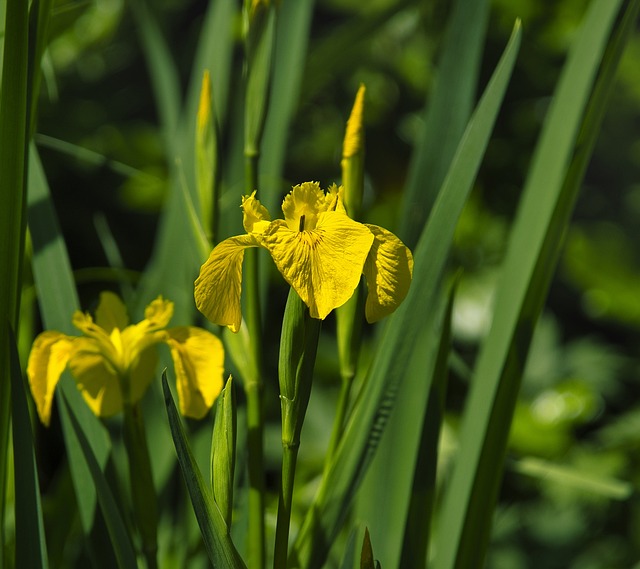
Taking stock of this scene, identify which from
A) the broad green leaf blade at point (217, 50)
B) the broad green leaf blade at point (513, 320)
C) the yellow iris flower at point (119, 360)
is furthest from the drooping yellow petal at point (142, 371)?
the broad green leaf blade at point (217, 50)

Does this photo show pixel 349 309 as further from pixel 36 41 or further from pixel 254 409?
pixel 36 41

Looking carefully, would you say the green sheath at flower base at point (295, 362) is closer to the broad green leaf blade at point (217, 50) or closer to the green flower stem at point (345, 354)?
the green flower stem at point (345, 354)

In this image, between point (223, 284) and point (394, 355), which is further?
point (394, 355)

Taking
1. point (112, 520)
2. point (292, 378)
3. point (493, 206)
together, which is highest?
point (493, 206)

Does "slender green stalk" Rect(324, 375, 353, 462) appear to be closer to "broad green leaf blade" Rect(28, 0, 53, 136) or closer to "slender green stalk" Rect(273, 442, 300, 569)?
"slender green stalk" Rect(273, 442, 300, 569)

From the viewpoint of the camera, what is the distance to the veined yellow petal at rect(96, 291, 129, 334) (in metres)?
0.49

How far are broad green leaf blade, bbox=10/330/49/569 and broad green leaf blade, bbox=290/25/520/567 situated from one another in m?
0.14

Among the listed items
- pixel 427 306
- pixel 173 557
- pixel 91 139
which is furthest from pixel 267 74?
pixel 91 139

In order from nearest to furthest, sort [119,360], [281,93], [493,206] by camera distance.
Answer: [119,360] < [281,93] < [493,206]

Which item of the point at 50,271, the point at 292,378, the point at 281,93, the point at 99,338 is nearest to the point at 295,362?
the point at 292,378

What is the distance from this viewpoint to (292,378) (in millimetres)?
375

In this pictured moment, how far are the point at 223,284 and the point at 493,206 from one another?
104cm

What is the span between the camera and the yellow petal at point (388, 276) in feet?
1.18

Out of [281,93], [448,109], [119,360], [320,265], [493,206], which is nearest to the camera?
[320,265]
